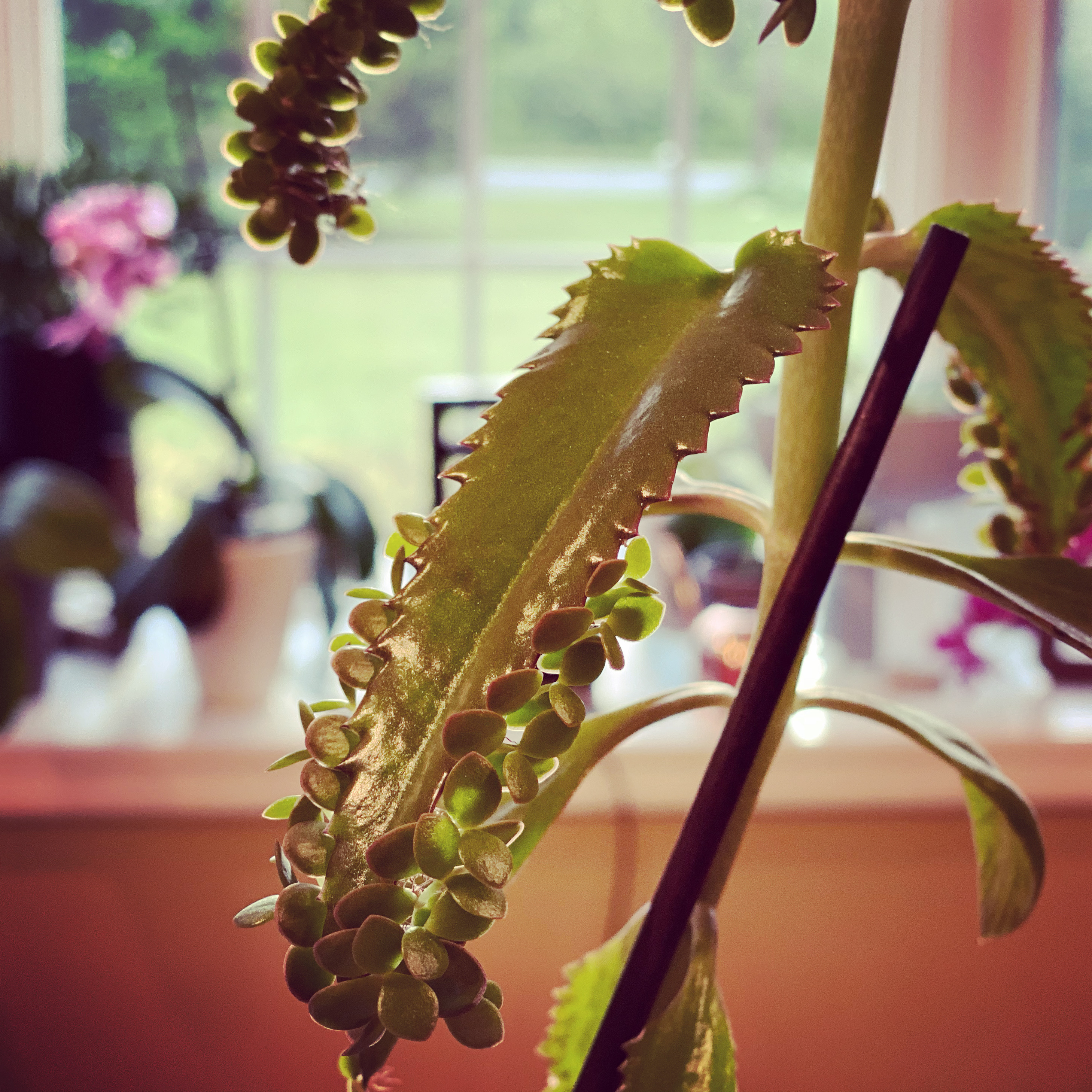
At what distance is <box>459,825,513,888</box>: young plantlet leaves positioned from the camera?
0.24 metres

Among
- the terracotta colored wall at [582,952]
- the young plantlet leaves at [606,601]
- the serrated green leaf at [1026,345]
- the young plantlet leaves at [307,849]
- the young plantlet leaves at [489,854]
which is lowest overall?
the terracotta colored wall at [582,952]

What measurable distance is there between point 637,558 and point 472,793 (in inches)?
3.5

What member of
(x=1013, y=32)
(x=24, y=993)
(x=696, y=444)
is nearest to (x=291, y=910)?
(x=696, y=444)

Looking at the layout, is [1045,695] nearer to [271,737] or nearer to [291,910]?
[271,737]

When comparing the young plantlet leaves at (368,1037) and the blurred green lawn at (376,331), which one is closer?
the young plantlet leaves at (368,1037)

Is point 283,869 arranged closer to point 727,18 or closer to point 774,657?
point 774,657

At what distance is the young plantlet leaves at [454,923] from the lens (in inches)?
9.5

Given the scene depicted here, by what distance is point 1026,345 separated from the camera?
15.2 inches

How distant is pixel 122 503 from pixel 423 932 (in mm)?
936

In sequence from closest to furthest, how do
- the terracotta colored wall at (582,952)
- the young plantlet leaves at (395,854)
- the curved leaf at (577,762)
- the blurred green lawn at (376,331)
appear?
the young plantlet leaves at (395,854) < the curved leaf at (577,762) < the terracotta colored wall at (582,952) < the blurred green lawn at (376,331)

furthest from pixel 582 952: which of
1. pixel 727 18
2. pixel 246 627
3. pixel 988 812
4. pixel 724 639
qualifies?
pixel 727 18

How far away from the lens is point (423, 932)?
0.24 meters

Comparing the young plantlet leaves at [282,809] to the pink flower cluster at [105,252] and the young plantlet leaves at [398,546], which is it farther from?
the pink flower cluster at [105,252]

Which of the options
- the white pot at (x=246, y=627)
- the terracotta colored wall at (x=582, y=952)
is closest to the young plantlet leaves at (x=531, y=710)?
the terracotta colored wall at (x=582, y=952)
